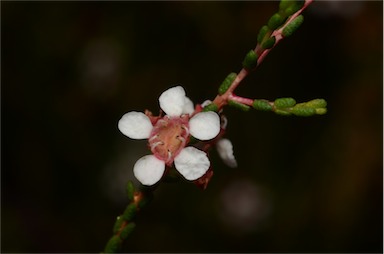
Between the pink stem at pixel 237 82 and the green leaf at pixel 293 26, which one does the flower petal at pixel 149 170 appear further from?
the green leaf at pixel 293 26

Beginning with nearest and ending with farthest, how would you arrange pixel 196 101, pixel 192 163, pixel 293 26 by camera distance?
pixel 192 163 < pixel 293 26 < pixel 196 101

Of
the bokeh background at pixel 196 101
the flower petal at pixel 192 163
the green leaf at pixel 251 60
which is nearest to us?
the flower petal at pixel 192 163

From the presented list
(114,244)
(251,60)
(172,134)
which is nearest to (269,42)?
(251,60)

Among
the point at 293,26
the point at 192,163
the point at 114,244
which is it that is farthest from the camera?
the point at 114,244

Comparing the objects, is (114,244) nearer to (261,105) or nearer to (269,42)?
(261,105)

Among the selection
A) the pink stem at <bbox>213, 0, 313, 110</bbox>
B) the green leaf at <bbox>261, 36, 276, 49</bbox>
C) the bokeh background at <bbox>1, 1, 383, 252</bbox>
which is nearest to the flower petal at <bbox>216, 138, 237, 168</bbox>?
the pink stem at <bbox>213, 0, 313, 110</bbox>

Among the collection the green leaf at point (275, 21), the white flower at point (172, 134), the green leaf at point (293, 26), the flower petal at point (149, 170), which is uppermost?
the green leaf at point (275, 21)

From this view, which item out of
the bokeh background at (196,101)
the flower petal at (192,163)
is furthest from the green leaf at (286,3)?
the bokeh background at (196,101)
